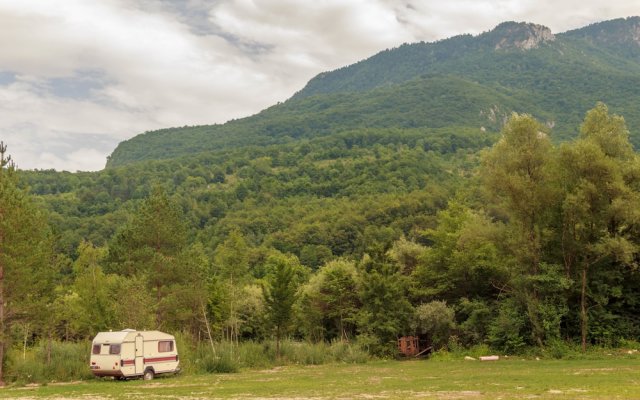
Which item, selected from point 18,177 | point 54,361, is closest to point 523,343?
point 54,361

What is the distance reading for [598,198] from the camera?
35594 mm

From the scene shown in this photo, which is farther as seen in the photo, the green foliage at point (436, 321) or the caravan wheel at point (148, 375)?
the green foliage at point (436, 321)

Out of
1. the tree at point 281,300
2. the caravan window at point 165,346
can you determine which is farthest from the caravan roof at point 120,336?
the tree at point 281,300

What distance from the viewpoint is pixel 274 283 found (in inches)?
1694

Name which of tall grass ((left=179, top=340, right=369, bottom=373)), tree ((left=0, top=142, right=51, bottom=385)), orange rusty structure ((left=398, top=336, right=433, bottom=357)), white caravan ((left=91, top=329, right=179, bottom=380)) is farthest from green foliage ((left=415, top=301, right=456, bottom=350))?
tree ((left=0, top=142, right=51, bottom=385))

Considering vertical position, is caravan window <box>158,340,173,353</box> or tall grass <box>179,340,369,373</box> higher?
caravan window <box>158,340,173,353</box>

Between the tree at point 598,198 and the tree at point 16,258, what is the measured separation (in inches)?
1207

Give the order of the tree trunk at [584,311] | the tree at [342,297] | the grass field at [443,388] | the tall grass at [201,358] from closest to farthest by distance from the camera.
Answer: the grass field at [443,388], the tall grass at [201,358], the tree trunk at [584,311], the tree at [342,297]

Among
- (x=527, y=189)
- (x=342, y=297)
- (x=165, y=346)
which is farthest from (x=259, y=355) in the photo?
(x=527, y=189)

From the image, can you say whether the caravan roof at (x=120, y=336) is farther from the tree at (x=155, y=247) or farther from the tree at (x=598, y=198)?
the tree at (x=598, y=198)

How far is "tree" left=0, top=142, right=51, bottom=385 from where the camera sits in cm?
2977

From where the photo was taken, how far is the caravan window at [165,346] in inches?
1220

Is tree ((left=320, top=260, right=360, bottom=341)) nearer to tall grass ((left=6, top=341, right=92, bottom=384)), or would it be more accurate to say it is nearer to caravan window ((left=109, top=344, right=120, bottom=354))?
tall grass ((left=6, top=341, right=92, bottom=384))

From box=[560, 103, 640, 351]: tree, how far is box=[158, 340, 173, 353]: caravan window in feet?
80.2
